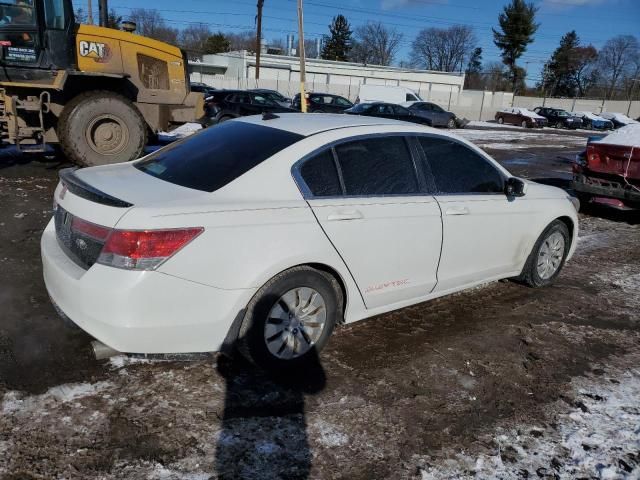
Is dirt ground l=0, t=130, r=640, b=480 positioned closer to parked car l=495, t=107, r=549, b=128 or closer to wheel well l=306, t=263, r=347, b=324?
wheel well l=306, t=263, r=347, b=324

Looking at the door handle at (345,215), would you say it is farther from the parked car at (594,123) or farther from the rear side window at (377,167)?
the parked car at (594,123)

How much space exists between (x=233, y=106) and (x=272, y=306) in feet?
50.6

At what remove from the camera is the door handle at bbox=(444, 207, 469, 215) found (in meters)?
4.02

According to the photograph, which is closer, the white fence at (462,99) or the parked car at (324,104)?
the parked car at (324,104)

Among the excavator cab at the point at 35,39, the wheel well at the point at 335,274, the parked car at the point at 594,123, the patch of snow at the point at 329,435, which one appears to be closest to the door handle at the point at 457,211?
the wheel well at the point at 335,274

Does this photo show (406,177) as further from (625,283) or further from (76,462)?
(625,283)

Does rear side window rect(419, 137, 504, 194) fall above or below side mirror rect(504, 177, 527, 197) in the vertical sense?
above

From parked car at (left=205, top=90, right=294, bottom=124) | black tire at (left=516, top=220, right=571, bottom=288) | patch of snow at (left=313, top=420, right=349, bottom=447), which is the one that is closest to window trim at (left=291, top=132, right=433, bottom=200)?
patch of snow at (left=313, top=420, right=349, bottom=447)

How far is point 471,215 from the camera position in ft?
13.8

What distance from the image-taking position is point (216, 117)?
17.3 metres

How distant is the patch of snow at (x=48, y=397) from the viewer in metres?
2.87

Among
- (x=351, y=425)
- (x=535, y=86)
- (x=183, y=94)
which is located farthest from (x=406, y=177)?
(x=535, y=86)

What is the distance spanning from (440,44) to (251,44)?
112 feet

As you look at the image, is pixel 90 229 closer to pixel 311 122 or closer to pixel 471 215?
pixel 311 122
